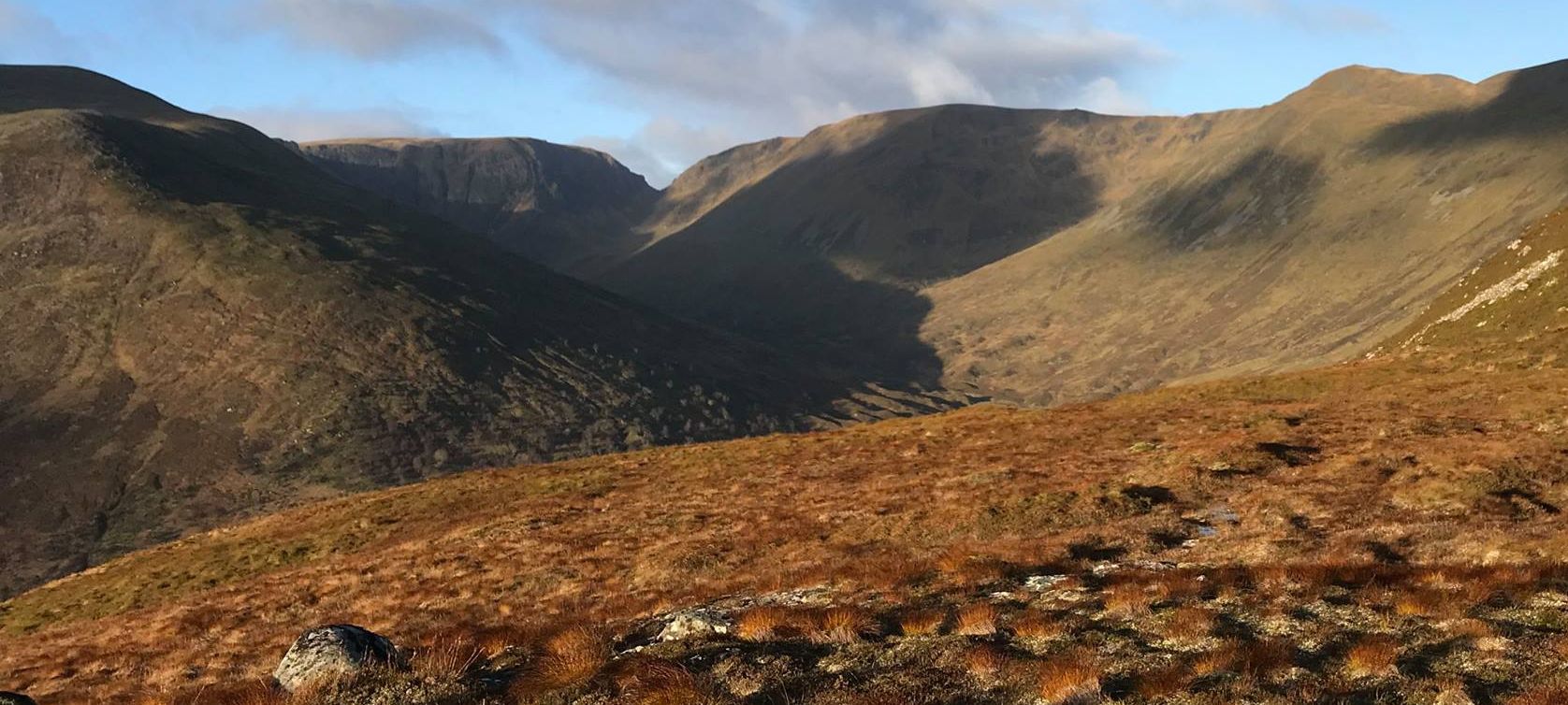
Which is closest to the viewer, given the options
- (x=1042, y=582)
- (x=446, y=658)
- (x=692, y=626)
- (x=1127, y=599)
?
(x=446, y=658)

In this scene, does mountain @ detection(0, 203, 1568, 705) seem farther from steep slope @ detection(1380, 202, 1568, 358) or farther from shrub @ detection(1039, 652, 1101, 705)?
steep slope @ detection(1380, 202, 1568, 358)

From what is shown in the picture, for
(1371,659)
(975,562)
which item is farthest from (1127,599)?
(975,562)

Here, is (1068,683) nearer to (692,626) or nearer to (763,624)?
(763,624)

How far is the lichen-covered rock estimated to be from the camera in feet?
48.0

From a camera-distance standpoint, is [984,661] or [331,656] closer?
[984,661]

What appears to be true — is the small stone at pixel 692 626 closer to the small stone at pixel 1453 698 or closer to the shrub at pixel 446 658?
Answer: the shrub at pixel 446 658

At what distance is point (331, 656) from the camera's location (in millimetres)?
14922

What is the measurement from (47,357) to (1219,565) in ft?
753

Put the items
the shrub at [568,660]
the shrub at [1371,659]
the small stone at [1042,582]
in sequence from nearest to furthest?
the shrub at [1371,659], the shrub at [568,660], the small stone at [1042,582]

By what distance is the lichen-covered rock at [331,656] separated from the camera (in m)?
14.6

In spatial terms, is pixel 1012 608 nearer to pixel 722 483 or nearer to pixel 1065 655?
pixel 1065 655

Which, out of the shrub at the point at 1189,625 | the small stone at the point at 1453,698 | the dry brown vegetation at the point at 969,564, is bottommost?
the dry brown vegetation at the point at 969,564

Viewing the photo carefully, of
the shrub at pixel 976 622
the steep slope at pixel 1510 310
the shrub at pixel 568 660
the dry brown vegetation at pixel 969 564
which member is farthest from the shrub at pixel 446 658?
the steep slope at pixel 1510 310

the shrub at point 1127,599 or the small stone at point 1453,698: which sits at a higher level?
the small stone at point 1453,698
